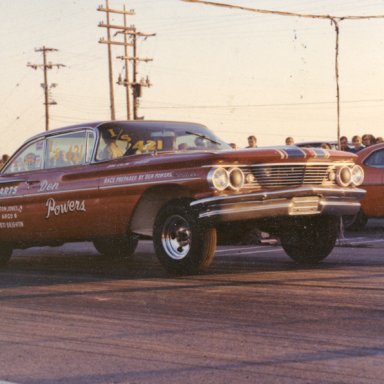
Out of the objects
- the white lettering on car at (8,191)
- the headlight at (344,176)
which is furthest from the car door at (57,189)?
the headlight at (344,176)

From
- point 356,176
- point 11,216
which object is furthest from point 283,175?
point 11,216

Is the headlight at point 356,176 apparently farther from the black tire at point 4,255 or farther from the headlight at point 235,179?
the black tire at point 4,255

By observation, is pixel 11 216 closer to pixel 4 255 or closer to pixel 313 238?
pixel 4 255

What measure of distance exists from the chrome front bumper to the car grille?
0.47 ft

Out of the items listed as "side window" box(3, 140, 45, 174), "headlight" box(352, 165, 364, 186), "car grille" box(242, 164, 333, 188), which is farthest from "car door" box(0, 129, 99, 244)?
"headlight" box(352, 165, 364, 186)

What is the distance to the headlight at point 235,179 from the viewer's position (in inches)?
355

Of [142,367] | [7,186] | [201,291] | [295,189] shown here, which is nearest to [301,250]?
[295,189]

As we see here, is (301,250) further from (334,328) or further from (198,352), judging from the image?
(198,352)

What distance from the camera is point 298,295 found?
7770mm

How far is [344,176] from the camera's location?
987cm

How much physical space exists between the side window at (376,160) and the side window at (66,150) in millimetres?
6462

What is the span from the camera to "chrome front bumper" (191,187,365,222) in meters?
8.90

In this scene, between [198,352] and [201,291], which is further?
[201,291]

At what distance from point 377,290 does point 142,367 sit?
10.8 ft
